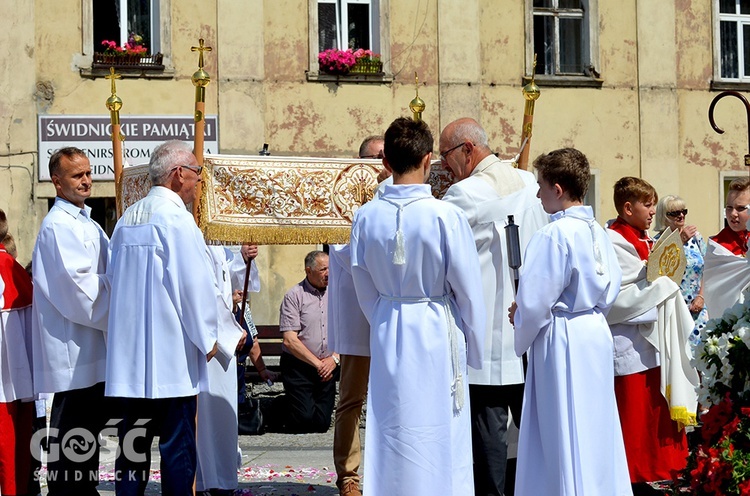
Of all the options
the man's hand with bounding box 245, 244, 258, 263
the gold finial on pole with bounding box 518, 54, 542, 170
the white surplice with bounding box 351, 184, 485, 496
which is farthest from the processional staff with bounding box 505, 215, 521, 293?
the man's hand with bounding box 245, 244, 258, 263

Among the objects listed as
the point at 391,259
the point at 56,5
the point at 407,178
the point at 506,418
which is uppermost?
the point at 56,5

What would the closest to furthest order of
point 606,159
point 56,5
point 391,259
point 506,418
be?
1. point 391,259
2. point 506,418
3. point 56,5
4. point 606,159

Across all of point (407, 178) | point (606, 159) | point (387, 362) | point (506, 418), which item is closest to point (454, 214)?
point (407, 178)

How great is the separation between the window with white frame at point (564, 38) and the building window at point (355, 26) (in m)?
2.46

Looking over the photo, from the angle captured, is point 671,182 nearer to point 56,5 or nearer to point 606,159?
point 606,159

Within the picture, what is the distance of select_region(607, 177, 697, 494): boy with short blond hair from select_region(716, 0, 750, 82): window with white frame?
524 inches

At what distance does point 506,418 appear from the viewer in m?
7.06

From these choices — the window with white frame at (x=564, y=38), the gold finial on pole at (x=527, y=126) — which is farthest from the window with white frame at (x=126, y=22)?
the gold finial on pole at (x=527, y=126)

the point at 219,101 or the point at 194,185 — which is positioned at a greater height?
the point at 219,101

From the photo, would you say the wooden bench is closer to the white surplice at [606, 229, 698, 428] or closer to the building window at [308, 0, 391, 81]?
the building window at [308, 0, 391, 81]

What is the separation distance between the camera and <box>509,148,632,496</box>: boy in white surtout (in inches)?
251

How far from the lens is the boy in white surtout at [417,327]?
20.9ft

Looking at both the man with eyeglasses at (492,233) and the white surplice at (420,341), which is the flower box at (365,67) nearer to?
the man with eyeglasses at (492,233)

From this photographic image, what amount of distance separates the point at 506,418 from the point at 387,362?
98 cm
